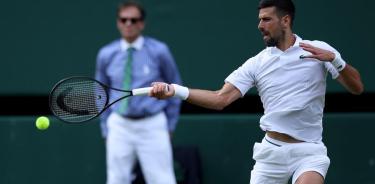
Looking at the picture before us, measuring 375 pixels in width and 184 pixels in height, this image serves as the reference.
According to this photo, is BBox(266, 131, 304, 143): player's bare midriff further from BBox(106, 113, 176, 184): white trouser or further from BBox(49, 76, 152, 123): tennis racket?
BBox(106, 113, 176, 184): white trouser

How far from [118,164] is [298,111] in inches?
95.3

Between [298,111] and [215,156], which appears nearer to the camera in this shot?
[298,111]

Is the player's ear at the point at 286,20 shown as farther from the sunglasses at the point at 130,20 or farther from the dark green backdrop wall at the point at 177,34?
the dark green backdrop wall at the point at 177,34

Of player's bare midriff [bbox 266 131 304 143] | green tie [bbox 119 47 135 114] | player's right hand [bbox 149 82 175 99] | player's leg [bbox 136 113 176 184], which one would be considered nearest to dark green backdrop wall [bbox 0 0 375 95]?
green tie [bbox 119 47 135 114]

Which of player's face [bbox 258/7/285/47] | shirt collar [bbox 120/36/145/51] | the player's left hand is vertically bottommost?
shirt collar [bbox 120/36/145/51]

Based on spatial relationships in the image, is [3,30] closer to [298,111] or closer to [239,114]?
[239,114]

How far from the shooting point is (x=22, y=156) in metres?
9.27

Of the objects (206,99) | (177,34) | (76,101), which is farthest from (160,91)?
(177,34)

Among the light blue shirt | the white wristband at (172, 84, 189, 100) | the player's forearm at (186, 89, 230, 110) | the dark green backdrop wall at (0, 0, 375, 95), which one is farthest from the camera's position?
the dark green backdrop wall at (0, 0, 375, 95)

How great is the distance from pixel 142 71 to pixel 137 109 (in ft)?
1.04

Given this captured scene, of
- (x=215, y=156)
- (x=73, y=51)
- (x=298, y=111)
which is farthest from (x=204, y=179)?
(x=298, y=111)

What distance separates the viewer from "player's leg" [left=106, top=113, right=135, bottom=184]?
8.44m

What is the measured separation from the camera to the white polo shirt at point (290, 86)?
6414mm

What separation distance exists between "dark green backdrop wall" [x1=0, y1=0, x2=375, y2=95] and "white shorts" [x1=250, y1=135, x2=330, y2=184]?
2.70m
